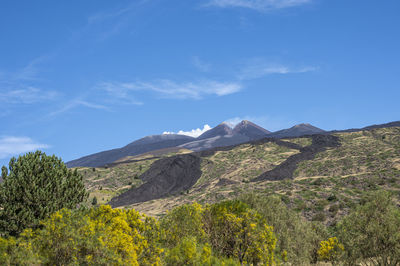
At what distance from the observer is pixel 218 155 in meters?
133

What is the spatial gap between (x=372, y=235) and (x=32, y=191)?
27.6 metres

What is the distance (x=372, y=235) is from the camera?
20453mm

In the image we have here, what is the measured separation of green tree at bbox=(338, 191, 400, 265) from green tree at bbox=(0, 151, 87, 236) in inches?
951

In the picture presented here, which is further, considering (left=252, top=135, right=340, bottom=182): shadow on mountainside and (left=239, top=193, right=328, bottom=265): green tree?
(left=252, top=135, right=340, bottom=182): shadow on mountainside

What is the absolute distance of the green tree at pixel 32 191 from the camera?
2594 centimetres

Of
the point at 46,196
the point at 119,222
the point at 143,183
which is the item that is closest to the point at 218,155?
the point at 143,183

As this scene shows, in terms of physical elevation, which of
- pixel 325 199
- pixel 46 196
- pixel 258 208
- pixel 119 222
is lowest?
pixel 325 199

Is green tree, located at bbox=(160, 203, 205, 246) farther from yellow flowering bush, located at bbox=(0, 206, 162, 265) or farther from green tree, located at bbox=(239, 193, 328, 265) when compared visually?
green tree, located at bbox=(239, 193, 328, 265)

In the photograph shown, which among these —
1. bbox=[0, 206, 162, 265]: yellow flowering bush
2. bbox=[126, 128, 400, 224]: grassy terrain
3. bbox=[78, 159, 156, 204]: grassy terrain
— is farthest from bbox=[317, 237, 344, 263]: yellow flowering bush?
bbox=[78, 159, 156, 204]: grassy terrain

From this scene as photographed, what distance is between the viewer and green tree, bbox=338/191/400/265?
65.4 ft

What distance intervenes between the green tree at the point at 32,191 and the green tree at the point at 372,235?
24162 millimetres

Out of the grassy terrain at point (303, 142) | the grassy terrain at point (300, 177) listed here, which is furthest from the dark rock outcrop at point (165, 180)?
the grassy terrain at point (303, 142)

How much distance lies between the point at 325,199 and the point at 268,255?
44.5 m

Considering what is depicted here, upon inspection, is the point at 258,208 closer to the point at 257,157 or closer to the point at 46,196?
the point at 46,196
